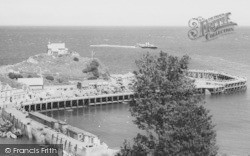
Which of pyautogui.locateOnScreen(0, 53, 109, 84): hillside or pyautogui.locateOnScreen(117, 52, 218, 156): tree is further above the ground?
pyautogui.locateOnScreen(117, 52, 218, 156): tree

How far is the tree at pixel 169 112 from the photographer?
1249 inches

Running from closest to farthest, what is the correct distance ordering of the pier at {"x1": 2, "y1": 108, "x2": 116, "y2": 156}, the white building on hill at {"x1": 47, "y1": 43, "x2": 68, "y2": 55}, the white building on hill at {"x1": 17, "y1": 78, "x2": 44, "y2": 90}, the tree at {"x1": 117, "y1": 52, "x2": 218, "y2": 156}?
the tree at {"x1": 117, "y1": 52, "x2": 218, "y2": 156}, the pier at {"x1": 2, "y1": 108, "x2": 116, "y2": 156}, the white building on hill at {"x1": 17, "y1": 78, "x2": 44, "y2": 90}, the white building on hill at {"x1": 47, "y1": 43, "x2": 68, "y2": 55}

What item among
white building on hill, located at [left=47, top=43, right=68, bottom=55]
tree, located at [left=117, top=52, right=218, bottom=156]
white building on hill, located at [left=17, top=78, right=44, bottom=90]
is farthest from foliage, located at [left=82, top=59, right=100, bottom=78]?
tree, located at [left=117, top=52, right=218, bottom=156]

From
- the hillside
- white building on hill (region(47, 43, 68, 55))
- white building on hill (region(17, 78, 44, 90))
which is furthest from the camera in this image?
white building on hill (region(47, 43, 68, 55))

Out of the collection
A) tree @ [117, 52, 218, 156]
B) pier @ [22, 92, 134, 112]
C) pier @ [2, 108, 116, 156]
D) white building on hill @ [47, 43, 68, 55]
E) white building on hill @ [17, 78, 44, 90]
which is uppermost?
tree @ [117, 52, 218, 156]

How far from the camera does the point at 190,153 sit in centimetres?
3142

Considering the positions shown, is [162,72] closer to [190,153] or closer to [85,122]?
[190,153]

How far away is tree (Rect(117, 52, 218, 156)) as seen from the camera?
104 ft

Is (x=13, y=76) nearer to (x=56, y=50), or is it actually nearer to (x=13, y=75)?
(x=13, y=75)

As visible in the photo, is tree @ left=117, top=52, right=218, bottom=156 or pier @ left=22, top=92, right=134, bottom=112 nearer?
tree @ left=117, top=52, right=218, bottom=156

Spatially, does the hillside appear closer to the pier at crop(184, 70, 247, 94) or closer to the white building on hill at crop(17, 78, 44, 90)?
the white building on hill at crop(17, 78, 44, 90)

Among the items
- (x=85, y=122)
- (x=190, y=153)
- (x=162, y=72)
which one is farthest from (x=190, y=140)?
(x=85, y=122)

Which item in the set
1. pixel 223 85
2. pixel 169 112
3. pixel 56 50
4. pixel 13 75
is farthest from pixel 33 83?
pixel 169 112

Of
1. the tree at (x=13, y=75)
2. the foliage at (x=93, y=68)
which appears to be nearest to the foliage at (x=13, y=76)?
the tree at (x=13, y=75)
